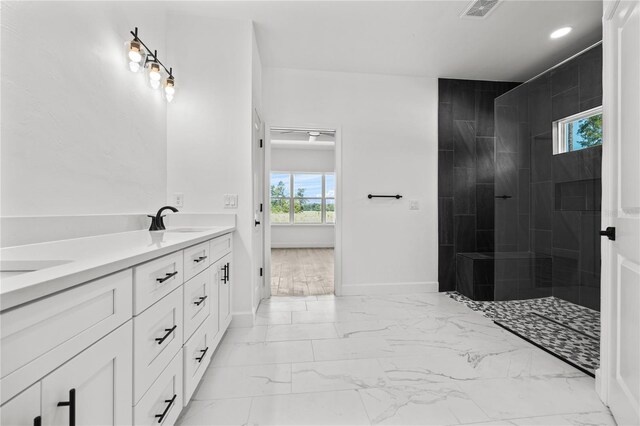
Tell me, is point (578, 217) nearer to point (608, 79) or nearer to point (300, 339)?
point (608, 79)

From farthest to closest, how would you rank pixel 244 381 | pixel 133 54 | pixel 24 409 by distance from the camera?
pixel 133 54
pixel 244 381
pixel 24 409

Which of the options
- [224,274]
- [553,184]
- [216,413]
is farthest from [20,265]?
[553,184]

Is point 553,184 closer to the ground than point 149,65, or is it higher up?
closer to the ground

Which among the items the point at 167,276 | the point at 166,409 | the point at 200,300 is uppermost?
the point at 167,276

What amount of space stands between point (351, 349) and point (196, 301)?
3.75 ft

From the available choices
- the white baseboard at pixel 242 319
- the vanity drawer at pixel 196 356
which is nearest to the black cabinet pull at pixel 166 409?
the vanity drawer at pixel 196 356

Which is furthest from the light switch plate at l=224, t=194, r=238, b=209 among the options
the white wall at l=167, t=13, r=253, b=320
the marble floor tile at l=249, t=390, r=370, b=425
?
the marble floor tile at l=249, t=390, r=370, b=425

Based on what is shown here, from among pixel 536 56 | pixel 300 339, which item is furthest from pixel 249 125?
pixel 536 56

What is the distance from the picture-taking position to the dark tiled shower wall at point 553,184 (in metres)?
2.13

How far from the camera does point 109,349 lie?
740mm

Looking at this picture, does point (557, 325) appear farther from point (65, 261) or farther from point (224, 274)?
point (65, 261)

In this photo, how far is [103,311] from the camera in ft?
2.39

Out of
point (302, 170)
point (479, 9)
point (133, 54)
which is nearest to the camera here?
point (133, 54)

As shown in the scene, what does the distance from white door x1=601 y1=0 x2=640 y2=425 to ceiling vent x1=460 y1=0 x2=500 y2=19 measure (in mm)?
1007
